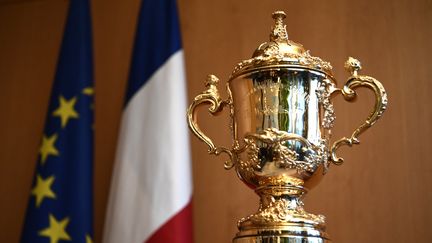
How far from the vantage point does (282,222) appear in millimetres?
736

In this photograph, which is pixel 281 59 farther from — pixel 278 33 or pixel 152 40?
pixel 152 40

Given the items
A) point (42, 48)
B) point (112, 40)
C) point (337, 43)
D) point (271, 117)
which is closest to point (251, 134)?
point (271, 117)

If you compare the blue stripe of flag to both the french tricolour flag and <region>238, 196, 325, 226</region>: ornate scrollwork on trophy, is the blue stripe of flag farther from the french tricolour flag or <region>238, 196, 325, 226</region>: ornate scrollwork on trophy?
<region>238, 196, 325, 226</region>: ornate scrollwork on trophy

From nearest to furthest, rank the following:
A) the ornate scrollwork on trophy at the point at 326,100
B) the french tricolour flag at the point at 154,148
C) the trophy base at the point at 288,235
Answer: the trophy base at the point at 288,235
the ornate scrollwork on trophy at the point at 326,100
the french tricolour flag at the point at 154,148

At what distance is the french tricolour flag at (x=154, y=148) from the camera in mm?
1509

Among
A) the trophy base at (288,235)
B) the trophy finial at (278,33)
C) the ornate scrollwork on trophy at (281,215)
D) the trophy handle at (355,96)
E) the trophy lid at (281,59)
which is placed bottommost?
the trophy base at (288,235)

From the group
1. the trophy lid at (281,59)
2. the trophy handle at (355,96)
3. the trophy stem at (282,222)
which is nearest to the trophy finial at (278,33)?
the trophy lid at (281,59)

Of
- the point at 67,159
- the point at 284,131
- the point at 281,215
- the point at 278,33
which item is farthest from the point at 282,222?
the point at 67,159

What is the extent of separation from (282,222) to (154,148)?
866mm

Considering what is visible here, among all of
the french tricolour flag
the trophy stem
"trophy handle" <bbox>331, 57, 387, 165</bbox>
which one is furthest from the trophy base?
the french tricolour flag

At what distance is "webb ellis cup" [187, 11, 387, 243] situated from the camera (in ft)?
2.47

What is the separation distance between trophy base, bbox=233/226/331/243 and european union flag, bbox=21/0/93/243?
37.0 inches

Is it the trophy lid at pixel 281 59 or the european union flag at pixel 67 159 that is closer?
the trophy lid at pixel 281 59

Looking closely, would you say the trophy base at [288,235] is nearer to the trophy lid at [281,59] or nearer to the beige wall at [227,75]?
the trophy lid at [281,59]
